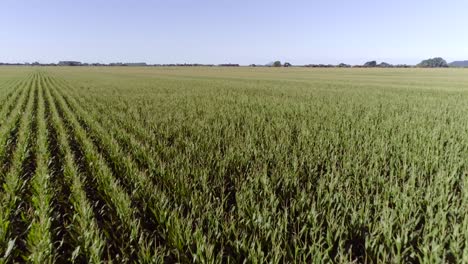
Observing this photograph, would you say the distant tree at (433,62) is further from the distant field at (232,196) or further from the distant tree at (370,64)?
the distant field at (232,196)

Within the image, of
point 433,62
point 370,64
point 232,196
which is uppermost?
point 232,196

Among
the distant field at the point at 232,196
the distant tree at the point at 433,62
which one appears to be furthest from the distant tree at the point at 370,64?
the distant field at the point at 232,196

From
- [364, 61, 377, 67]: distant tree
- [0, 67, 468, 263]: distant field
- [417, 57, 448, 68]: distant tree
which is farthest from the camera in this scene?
[417, 57, 448, 68]: distant tree

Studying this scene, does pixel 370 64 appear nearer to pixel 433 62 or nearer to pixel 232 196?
pixel 433 62

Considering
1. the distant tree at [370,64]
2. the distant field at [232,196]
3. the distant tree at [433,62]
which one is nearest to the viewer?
the distant field at [232,196]

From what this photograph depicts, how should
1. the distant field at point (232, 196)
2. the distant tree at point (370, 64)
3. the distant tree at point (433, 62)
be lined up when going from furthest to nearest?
1. the distant tree at point (433, 62)
2. the distant tree at point (370, 64)
3. the distant field at point (232, 196)

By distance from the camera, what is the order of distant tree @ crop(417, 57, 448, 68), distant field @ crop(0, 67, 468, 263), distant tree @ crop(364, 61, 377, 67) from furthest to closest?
distant tree @ crop(417, 57, 448, 68) < distant tree @ crop(364, 61, 377, 67) < distant field @ crop(0, 67, 468, 263)

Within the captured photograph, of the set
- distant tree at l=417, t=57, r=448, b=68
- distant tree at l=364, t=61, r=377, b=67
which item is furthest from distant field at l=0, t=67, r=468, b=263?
distant tree at l=417, t=57, r=448, b=68

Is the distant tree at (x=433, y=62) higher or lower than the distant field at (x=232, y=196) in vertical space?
lower

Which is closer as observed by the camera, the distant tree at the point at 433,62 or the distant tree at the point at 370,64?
the distant tree at the point at 370,64

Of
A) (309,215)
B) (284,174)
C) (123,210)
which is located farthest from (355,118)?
(123,210)

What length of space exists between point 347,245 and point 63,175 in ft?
19.8

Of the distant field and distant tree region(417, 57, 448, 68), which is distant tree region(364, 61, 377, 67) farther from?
the distant field

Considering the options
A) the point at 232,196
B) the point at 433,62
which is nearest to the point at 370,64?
the point at 433,62
